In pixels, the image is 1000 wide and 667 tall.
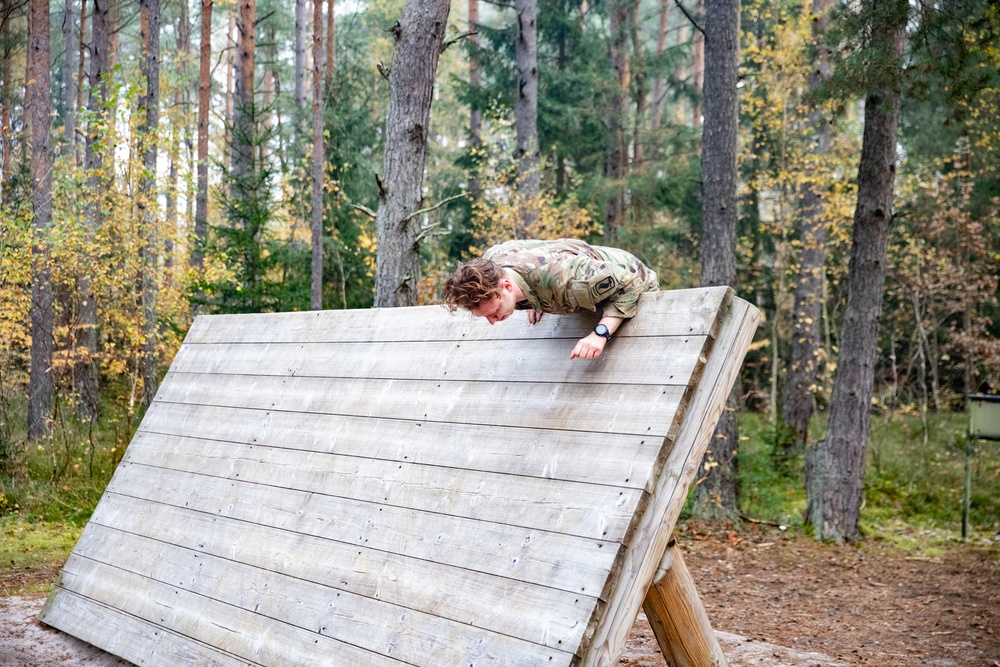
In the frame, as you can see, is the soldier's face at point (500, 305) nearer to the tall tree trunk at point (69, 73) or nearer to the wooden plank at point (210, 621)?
the wooden plank at point (210, 621)

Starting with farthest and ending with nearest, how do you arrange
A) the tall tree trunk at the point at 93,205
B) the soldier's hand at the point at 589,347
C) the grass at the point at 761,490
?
the tall tree trunk at the point at 93,205, the grass at the point at 761,490, the soldier's hand at the point at 589,347

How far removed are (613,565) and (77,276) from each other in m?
8.83

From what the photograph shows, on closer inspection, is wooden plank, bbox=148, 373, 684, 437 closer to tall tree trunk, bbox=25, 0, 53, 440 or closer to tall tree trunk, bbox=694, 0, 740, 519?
tall tree trunk, bbox=694, 0, 740, 519

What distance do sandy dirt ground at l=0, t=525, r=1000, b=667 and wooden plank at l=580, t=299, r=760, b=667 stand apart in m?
2.01

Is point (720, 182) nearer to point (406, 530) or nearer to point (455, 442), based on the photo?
point (455, 442)

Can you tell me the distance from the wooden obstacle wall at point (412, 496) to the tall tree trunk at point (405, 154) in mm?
2002

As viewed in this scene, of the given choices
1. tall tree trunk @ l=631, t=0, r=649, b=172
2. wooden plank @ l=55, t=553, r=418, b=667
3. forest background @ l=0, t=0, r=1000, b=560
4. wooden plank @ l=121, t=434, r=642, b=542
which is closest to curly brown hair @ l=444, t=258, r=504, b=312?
wooden plank @ l=121, t=434, r=642, b=542

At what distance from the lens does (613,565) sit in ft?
9.10

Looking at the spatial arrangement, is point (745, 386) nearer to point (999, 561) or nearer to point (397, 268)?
point (999, 561)

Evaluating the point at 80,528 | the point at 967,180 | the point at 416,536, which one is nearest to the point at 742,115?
the point at 967,180

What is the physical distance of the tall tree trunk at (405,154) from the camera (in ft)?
22.4

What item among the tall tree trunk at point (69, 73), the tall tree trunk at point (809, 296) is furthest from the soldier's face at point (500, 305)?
the tall tree trunk at point (69, 73)

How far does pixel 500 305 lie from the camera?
10.2ft

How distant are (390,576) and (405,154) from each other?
4332 mm
